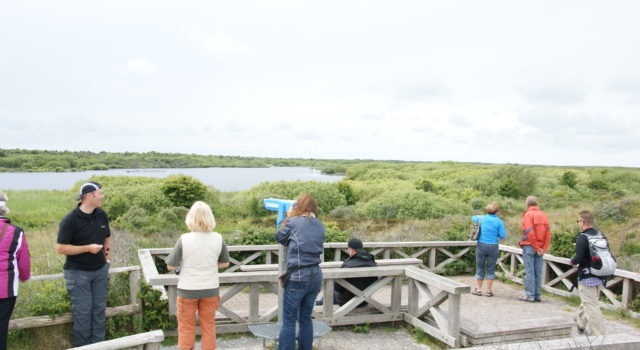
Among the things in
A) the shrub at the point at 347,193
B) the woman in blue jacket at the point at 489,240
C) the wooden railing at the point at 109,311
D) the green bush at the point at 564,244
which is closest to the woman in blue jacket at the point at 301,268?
the wooden railing at the point at 109,311

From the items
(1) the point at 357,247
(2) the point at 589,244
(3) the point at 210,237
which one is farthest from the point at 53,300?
(2) the point at 589,244

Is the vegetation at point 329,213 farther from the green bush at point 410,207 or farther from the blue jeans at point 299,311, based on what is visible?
the blue jeans at point 299,311

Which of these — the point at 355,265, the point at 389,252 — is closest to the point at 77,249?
the point at 355,265

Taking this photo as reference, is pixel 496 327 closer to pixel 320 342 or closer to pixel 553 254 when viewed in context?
pixel 320 342

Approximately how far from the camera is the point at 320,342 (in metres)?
5.15

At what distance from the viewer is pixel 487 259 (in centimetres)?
785

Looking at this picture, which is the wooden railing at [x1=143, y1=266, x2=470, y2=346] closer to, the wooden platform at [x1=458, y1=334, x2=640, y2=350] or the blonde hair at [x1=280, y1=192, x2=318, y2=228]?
the blonde hair at [x1=280, y1=192, x2=318, y2=228]

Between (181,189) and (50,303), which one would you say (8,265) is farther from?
(181,189)

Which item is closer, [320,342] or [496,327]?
[320,342]

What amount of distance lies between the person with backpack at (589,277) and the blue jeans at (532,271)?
1865mm

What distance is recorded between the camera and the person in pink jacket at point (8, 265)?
3.89 m

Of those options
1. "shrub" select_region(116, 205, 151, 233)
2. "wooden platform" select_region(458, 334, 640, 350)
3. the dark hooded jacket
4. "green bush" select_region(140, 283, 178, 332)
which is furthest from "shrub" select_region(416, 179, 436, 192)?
"wooden platform" select_region(458, 334, 640, 350)

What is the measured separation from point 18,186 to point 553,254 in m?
35.0

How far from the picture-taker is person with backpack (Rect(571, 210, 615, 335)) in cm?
560
